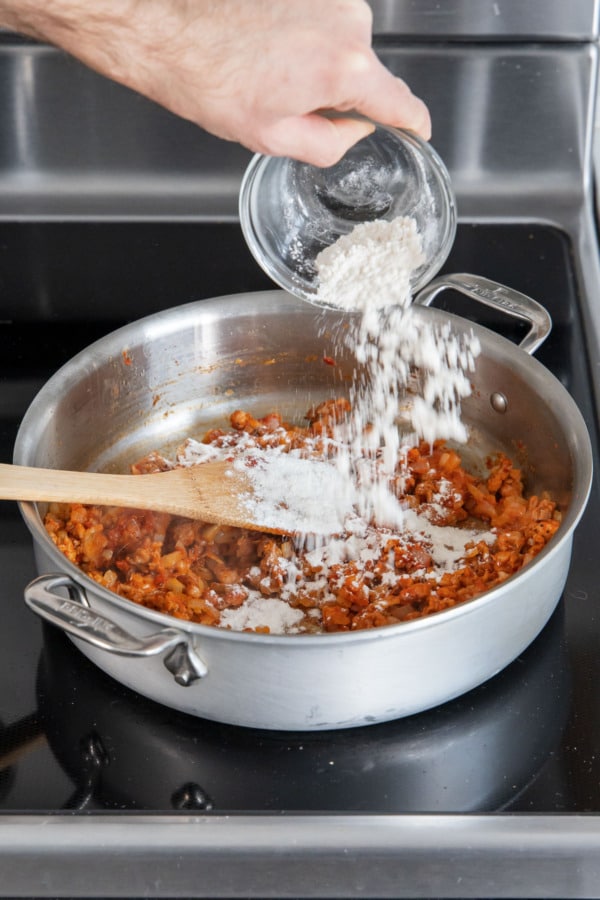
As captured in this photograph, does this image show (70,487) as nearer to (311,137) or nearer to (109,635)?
(109,635)

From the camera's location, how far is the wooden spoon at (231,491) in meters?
1.05

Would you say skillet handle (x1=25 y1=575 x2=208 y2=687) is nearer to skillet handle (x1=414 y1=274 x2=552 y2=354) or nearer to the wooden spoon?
the wooden spoon

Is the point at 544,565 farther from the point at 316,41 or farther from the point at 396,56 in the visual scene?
the point at 396,56

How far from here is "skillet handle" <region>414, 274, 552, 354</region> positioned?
1.21 metres

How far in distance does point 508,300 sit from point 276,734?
56cm

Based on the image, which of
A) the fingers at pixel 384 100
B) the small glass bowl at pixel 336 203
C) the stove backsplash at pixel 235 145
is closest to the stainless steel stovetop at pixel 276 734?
the stove backsplash at pixel 235 145

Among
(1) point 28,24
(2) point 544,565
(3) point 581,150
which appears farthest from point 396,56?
(2) point 544,565

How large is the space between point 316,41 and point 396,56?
652 millimetres

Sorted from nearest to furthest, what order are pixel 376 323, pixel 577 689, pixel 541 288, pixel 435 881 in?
pixel 435 881
pixel 577 689
pixel 376 323
pixel 541 288

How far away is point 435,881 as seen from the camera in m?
0.82

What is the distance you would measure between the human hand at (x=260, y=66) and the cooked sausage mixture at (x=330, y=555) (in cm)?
42

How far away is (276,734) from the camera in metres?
0.94

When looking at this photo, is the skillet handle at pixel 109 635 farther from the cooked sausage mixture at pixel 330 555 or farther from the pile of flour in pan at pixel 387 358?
the pile of flour in pan at pixel 387 358

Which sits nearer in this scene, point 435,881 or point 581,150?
point 435,881
